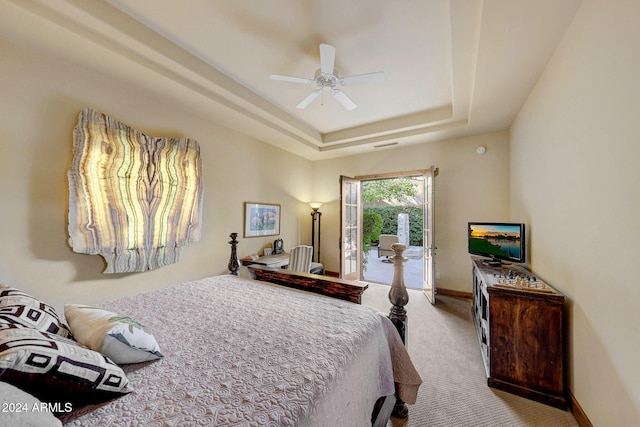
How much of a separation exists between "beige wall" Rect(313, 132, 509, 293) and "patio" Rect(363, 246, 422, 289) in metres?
0.90

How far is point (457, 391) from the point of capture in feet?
5.90

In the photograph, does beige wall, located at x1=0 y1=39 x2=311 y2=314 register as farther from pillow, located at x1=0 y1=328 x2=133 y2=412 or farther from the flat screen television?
the flat screen television

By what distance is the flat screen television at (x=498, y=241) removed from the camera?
2.46m

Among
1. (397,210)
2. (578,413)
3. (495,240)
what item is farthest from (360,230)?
(397,210)

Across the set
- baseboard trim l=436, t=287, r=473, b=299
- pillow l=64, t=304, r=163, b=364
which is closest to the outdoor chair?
baseboard trim l=436, t=287, r=473, b=299

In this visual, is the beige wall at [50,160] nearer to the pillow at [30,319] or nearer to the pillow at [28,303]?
the pillow at [28,303]

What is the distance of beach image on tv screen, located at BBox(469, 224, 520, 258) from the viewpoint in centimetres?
252

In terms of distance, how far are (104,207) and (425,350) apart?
3424 mm

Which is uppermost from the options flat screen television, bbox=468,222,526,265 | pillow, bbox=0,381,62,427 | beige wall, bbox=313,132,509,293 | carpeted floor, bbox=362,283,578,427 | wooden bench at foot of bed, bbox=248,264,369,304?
beige wall, bbox=313,132,509,293

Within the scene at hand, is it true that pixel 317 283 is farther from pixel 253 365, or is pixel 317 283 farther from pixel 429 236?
pixel 429 236

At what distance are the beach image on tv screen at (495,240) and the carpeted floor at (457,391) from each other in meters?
0.94

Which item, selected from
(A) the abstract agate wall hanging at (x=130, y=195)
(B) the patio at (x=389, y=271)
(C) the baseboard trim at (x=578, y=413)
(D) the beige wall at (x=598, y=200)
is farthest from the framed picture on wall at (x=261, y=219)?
(C) the baseboard trim at (x=578, y=413)

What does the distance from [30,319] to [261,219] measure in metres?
3.14

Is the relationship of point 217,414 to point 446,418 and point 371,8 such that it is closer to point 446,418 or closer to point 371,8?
point 446,418
